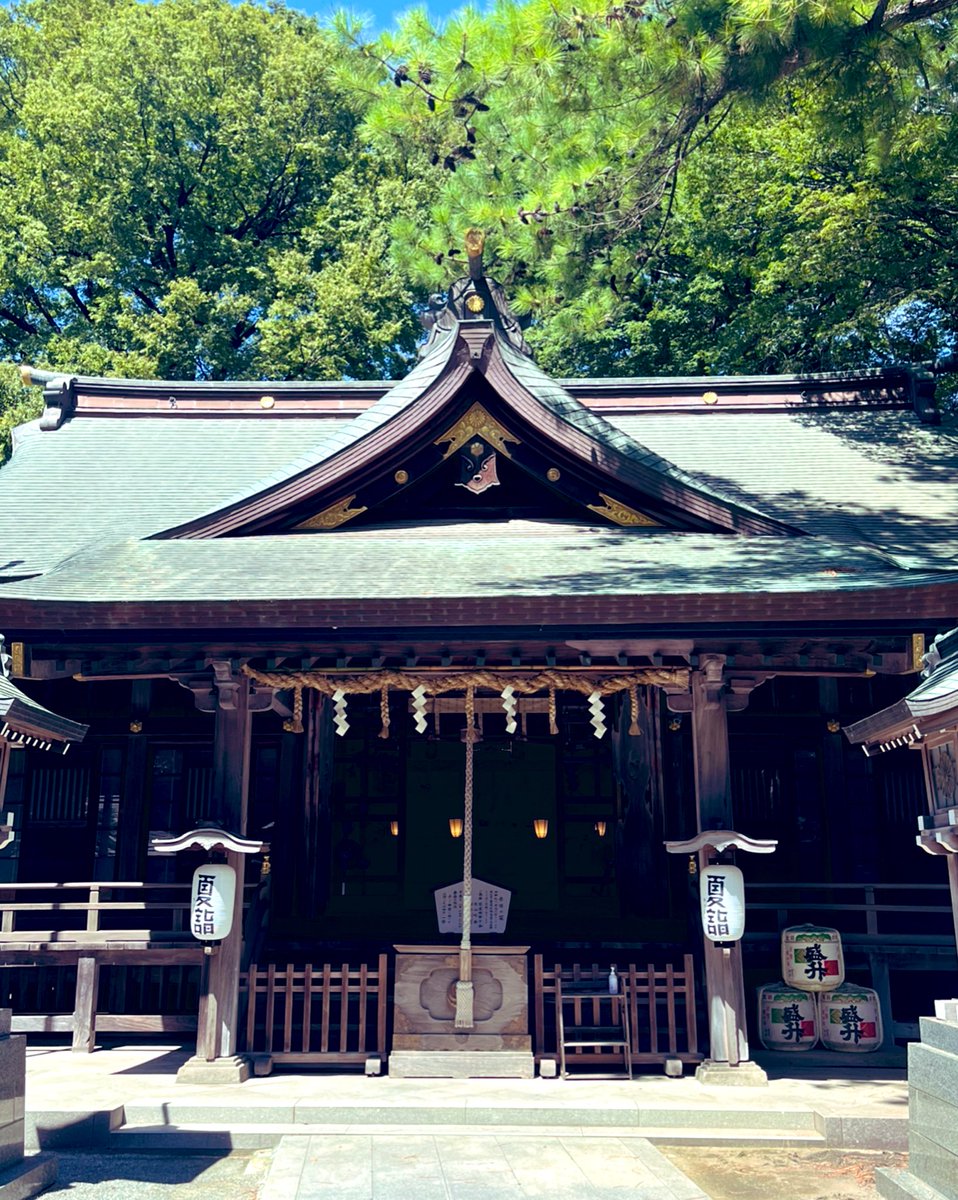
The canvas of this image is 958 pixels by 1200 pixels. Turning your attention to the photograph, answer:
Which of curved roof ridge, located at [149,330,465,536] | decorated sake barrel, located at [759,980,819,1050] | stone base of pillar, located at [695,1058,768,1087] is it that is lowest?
stone base of pillar, located at [695,1058,768,1087]

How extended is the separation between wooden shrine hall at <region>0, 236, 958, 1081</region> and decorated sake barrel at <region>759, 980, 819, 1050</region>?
1.64 ft

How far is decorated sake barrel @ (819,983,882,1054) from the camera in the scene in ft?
35.9

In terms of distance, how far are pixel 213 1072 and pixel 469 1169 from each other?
10.2 feet

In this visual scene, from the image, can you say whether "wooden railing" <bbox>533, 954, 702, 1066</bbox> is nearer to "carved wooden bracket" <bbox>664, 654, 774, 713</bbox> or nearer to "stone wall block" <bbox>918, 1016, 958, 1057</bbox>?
"carved wooden bracket" <bbox>664, 654, 774, 713</bbox>

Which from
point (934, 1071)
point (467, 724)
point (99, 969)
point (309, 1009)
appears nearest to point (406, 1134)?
point (309, 1009)

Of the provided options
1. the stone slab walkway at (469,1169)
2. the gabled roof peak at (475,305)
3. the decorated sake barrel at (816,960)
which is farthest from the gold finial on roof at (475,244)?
the stone slab walkway at (469,1169)

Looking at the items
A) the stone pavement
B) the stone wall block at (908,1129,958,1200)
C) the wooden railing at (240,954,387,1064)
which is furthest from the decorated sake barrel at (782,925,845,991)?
the wooden railing at (240,954,387,1064)

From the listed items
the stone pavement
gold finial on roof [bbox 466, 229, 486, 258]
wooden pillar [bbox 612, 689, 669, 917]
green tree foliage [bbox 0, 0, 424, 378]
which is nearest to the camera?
the stone pavement

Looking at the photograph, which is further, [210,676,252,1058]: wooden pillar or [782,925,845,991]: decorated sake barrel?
[782,925,845,991]: decorated sake barrel

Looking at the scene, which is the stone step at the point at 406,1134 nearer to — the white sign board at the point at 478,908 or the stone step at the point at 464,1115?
the stone step at the point at 464,1115

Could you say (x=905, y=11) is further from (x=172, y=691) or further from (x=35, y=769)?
(x=35, y=769)

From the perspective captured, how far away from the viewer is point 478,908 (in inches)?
480

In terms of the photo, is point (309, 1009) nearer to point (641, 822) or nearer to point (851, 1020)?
point (641, 822)

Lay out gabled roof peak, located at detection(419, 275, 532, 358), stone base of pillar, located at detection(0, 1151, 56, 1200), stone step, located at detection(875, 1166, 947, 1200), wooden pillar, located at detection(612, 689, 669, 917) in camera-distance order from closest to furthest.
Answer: stone step, located at detection(875, 1166, 947, 1200) < stone base of pillar, located at detection(0, 1151, 56, 1200) < gabled roof peak, located at detection(419, 275, 532, 358) < wooden pillar, located at detection(612, 689, 669, 917)
